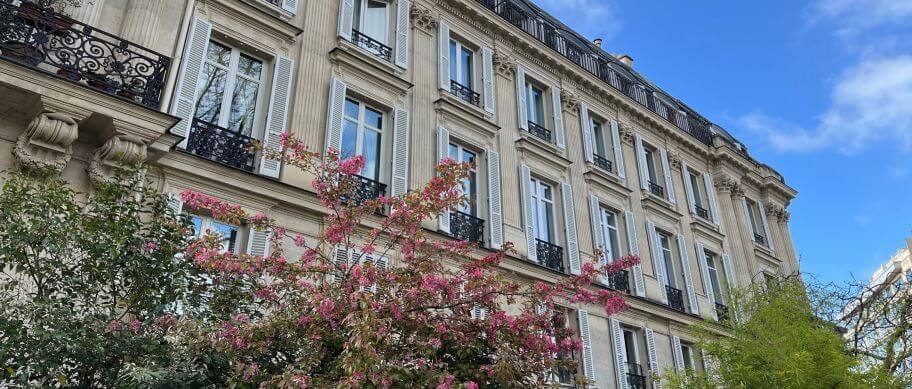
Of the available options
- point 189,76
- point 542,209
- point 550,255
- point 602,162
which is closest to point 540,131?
point 542,209

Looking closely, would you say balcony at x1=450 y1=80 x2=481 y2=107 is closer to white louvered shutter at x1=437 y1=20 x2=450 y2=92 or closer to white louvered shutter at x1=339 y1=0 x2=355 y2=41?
white louvered shutter at x1=437 y1=20 x2=450 y2=92

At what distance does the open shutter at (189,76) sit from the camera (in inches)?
335

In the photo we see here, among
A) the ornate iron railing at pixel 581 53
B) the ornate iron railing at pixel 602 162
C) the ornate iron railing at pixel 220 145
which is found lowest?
the ornate iron railing at pixel 220 145

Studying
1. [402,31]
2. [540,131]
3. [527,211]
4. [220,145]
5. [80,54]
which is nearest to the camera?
[80,54]

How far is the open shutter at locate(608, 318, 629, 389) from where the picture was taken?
12453 millimetres

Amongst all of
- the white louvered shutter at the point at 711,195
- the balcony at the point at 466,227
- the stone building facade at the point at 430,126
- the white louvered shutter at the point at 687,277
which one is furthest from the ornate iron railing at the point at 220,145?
the white louvered shutter at the point at 711,195

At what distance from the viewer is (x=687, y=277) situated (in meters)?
15.9

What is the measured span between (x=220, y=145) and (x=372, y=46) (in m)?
3.86

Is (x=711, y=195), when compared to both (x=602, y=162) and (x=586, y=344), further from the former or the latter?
(x=586, y=344)

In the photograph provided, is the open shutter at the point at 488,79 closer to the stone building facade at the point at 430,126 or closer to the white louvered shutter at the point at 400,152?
the stone building facade at the point at 430,126

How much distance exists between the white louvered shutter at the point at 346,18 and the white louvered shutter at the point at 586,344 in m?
6.59

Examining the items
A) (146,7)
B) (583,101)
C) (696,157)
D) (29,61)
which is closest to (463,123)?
(583,101)

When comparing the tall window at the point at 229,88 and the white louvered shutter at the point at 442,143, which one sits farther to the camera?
the white louvered shutter at the point at 442,143

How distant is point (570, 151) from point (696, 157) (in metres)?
6.22
